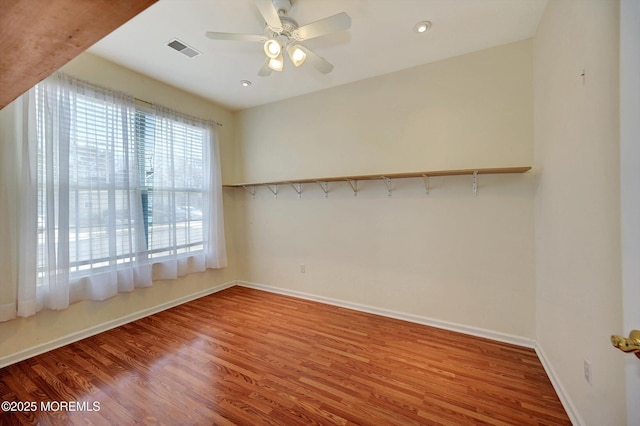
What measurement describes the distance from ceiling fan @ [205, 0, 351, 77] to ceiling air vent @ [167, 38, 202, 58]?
30.8 inches

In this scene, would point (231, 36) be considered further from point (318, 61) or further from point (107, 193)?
point (107, 193)

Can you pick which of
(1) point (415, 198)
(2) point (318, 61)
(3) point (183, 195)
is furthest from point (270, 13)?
(3) point (183, 195)

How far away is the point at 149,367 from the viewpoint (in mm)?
2012

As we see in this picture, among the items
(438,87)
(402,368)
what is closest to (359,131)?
(438,87)

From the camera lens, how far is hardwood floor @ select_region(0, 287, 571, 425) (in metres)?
1.55

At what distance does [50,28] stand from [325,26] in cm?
144

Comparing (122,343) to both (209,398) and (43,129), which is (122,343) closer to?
(209,398)

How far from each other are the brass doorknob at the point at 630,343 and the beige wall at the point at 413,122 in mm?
2009

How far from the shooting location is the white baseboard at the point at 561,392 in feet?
4.72

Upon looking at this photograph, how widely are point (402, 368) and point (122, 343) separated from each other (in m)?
2.56

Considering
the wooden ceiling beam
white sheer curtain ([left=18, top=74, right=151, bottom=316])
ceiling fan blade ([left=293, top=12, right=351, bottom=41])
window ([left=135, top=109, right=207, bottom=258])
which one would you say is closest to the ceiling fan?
ceiling fan blade ([left=293, top=12, right=351, bottom=41])

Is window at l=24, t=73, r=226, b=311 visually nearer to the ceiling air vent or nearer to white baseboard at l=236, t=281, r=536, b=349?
the ceiling air vent

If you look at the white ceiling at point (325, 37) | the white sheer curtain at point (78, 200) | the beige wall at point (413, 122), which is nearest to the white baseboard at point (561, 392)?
the beige wall at point (413, 122)

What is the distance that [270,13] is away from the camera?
64.4 inches
